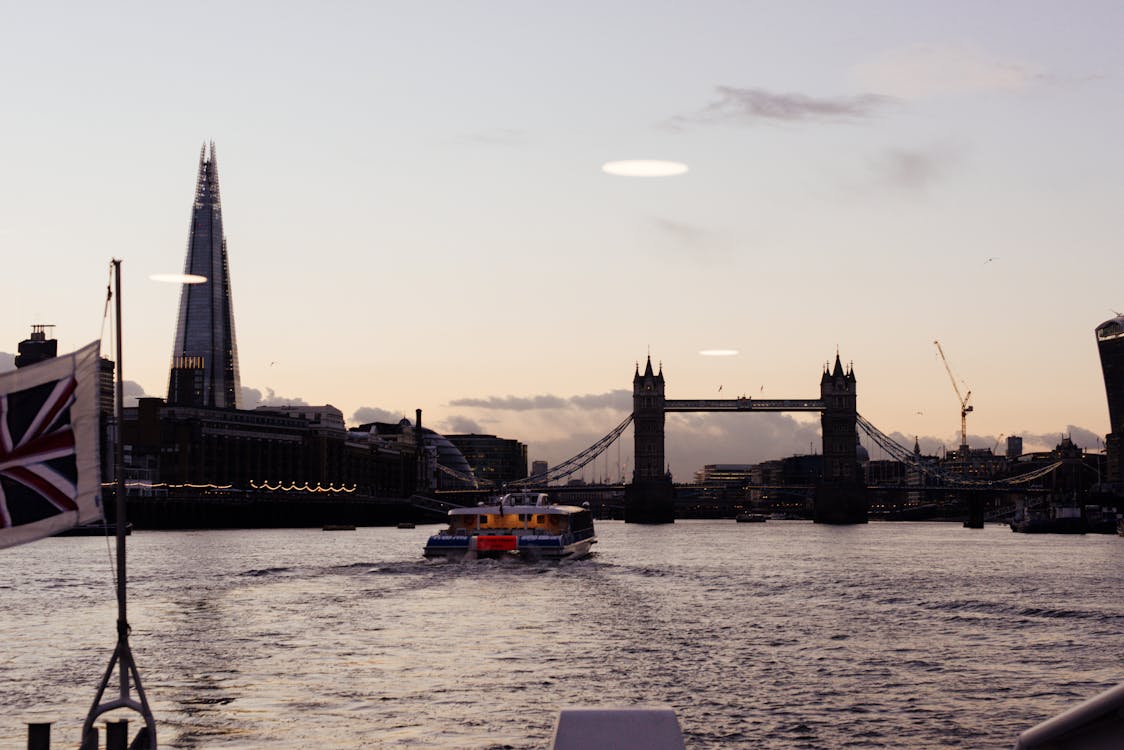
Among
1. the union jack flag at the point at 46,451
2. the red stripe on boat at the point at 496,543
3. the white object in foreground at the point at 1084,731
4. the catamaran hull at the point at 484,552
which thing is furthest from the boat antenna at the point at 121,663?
the catamaran hull at the point at 484,552

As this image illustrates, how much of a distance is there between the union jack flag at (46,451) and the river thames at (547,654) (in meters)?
12.4

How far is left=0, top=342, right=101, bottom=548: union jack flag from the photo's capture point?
12.6 meters

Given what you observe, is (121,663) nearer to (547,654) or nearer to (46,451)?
(46,451)

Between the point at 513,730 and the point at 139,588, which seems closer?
the point at 513,730

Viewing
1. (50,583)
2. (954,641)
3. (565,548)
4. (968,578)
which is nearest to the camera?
(954,641)

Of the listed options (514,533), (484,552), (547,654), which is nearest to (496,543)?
(484,552)

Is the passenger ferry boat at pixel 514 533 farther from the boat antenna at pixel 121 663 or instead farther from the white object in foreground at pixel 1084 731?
the white object in foreground at pixel 1084 731

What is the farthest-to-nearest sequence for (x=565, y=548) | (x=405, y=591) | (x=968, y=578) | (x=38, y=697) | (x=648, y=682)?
(x=565, y=548)
(x=968, y=578)
(x=405, y=591)
(x=648, y=682)
(x=38, y=697)

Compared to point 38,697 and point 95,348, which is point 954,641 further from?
point 95,348

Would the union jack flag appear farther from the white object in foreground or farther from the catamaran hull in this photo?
the catamaran hull

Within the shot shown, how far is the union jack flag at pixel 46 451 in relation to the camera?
1259cm

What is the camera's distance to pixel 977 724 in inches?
1086

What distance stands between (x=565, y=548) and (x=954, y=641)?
41.5 m

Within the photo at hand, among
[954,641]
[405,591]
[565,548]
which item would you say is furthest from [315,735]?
[565,548]
